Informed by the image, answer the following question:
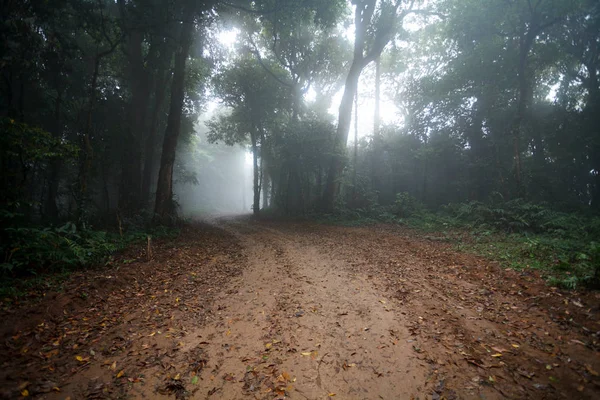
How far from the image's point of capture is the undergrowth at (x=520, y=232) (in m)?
5.50

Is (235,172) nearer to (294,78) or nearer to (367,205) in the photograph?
(294,78)

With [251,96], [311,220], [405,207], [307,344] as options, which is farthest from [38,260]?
[251,96]

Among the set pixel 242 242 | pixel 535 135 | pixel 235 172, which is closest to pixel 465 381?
Answer: pixel 242 242

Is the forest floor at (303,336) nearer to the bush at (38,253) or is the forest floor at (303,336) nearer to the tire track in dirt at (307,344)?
the tire track in dirt at (307,344)

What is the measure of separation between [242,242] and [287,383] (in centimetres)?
818

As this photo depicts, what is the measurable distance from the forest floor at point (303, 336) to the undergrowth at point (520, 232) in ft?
2.44

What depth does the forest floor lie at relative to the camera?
9.70ft

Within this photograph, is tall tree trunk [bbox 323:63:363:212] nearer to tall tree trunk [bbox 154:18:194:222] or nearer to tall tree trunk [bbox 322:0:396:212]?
tall tree trunk [bbox 322:0:396:212]

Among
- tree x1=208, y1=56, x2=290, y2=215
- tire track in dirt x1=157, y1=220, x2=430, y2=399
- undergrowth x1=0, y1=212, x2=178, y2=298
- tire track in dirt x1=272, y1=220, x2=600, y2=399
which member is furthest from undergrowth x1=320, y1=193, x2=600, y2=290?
tree x1=208, y1=56, x2=290, y2=215

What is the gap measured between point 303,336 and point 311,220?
13427 mm

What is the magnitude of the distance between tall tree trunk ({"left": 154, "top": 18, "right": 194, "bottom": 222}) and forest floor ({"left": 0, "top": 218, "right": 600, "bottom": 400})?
614cm

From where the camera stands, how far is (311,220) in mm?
17344

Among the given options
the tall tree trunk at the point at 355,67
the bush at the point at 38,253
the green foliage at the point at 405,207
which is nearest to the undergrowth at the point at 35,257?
the bush at the point at 38,253

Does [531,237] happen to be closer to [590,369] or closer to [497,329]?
[497,329]
